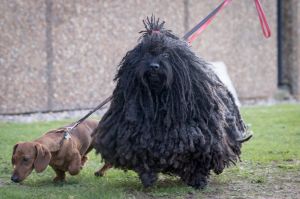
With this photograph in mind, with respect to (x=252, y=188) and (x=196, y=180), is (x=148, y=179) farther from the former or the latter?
(x=252, y=188)

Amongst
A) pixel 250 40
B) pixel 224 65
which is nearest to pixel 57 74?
pixel 224 65

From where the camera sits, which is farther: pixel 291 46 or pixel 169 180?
pixel 291 46

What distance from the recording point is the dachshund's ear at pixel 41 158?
6203mm

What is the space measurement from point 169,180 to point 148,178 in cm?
77

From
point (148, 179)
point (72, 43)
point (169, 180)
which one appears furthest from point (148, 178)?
point (72, 43)

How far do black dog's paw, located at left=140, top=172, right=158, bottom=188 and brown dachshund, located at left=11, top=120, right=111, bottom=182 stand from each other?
0.70m

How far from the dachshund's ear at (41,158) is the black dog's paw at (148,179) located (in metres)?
0.94

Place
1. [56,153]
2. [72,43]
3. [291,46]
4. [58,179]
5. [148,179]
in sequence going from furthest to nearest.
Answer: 1. [291,46]
2. [72,43]
3. [58,179]
4. [56,153]
5. [148,179]

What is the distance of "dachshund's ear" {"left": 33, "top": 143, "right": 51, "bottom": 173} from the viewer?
6203 mm

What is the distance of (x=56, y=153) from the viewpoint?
6.49m

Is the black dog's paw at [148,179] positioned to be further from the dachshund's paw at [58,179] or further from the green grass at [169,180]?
the dachshund's paw at [58,179]

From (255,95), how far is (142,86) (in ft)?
38.3

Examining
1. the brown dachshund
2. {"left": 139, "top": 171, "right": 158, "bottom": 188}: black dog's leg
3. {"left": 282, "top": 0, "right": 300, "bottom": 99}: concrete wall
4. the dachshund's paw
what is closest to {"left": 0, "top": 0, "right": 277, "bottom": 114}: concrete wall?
{"left": 282, "top": 0, "right": 300, "bottom": 99}: concrete wall

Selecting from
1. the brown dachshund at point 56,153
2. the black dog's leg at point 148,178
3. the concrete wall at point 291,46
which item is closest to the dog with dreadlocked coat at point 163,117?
the black dog's leg at point 148,178
